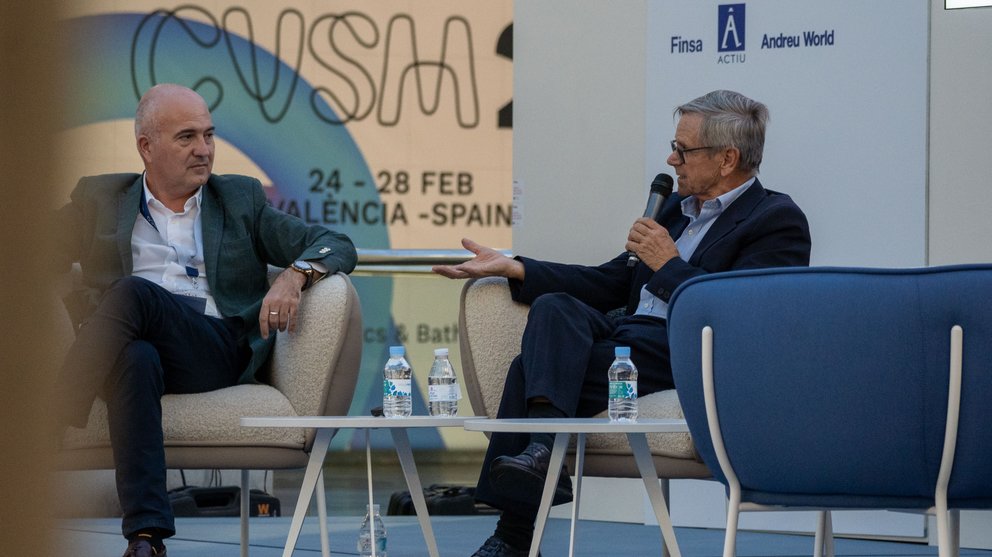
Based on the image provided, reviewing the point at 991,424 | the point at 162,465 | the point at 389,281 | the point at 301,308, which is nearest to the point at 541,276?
the point at 301,308

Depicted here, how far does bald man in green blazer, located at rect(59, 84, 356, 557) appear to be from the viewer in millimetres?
2854

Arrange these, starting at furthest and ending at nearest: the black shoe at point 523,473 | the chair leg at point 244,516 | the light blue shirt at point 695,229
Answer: the light blue shirt at point 695,229 < the chair leg at point 244,516 < the black shoe at point 523,473

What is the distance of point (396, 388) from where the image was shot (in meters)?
2.92

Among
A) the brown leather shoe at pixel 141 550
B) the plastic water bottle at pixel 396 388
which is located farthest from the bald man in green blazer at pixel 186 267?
the plastic water bottle at pixel 396 388

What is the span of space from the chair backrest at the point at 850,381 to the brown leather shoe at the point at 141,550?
1.38 meters

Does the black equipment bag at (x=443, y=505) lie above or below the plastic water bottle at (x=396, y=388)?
below

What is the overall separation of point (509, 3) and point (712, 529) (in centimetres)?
495

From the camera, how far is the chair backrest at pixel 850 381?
1657mm

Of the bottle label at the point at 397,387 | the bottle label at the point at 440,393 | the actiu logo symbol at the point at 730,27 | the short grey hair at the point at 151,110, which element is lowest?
the bottle label at the point at 440,393

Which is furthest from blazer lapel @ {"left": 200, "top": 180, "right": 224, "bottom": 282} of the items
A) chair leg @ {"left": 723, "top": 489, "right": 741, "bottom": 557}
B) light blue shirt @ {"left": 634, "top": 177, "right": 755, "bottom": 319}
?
chair leg @ {"left": 723, "top": 489, "right": 741, "bottom": 557}

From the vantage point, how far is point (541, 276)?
10.8 feet

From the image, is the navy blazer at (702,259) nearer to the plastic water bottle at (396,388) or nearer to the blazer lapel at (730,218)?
the blazer lapel at (730,218)

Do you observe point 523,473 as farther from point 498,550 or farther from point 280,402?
point 280,402

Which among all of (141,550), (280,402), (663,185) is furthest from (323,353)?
(663,185)
